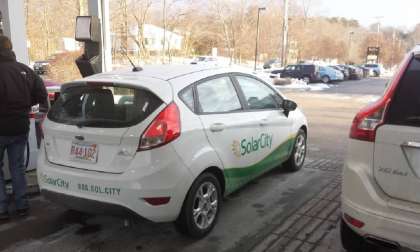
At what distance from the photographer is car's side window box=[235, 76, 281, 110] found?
15.5ft

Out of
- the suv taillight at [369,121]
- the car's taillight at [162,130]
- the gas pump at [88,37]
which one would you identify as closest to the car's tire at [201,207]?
the car's taillight at [162,130]

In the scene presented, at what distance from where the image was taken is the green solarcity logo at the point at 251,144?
4293 mm

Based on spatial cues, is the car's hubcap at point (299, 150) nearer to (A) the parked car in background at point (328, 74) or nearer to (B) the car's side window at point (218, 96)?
(B) the car's side window at point (218, 96)

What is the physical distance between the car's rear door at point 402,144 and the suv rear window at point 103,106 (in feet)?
5.79

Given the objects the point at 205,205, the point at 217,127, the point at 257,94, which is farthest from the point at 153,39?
the point at 205,205

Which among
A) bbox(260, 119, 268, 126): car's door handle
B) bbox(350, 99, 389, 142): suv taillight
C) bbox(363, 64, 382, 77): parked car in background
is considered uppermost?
bbox(350, 99, 389, 142): suv taillight

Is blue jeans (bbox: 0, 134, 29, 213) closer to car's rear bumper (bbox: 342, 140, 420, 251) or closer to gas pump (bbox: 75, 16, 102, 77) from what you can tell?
gas pump (bbox: 75, 16, 102, 77)

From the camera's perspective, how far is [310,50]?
7069 centimetres

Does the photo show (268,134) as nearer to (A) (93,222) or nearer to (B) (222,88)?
(B) (222,88)

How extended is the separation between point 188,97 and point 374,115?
5.26 ft

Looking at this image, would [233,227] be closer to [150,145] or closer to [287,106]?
[150,145]

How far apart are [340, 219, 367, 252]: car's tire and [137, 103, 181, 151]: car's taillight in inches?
61.1

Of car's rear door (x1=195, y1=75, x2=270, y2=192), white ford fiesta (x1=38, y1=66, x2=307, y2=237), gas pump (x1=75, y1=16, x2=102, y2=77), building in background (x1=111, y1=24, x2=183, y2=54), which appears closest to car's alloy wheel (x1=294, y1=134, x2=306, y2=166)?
car's rear door (x1=195, y1=75, x2=270, y2=192)

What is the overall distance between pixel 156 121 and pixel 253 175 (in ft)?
5.75
